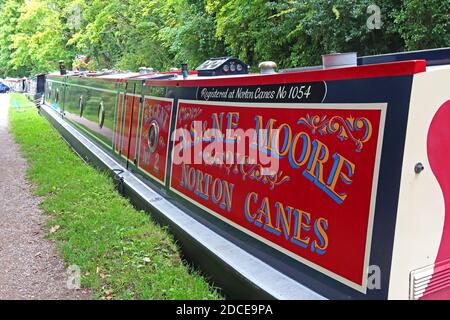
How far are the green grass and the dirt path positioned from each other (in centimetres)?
12

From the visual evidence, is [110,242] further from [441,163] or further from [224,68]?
[441,163]

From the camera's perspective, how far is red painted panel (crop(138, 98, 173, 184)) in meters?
4.20

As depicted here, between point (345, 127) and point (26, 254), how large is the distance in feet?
10.3

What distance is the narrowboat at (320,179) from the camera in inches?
72.4

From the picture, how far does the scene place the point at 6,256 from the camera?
4082mm

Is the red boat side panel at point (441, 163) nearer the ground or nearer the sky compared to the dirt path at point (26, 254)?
nearer the sky

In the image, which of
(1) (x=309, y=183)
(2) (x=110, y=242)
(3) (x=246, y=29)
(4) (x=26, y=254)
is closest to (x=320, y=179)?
(1) (x=309, y=183)

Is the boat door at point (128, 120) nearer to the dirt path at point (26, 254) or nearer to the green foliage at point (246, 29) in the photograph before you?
the dirt path at point (26, 254)

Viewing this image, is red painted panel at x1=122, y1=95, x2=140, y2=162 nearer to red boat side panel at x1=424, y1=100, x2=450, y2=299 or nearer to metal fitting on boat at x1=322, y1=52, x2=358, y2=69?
metal fitting on boat at x1=322, y1=52, x2=358, y2=69

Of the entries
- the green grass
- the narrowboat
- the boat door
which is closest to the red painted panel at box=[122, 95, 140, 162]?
the boat door

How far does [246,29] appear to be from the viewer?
33.1ft

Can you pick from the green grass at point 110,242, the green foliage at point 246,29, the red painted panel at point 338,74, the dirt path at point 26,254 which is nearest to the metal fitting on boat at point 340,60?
the red painted panel at point 338,74

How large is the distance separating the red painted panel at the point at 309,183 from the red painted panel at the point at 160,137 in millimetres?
1013
